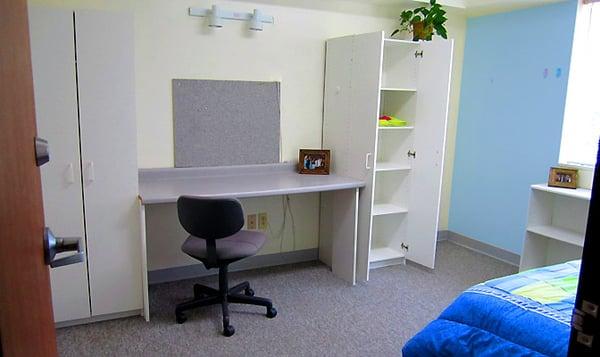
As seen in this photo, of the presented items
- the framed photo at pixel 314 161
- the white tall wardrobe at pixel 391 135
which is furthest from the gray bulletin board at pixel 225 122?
the white tall wardrobe at pixel 391 135

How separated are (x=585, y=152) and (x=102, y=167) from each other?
350cm

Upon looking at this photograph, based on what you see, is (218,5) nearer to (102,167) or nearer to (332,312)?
(102,167)

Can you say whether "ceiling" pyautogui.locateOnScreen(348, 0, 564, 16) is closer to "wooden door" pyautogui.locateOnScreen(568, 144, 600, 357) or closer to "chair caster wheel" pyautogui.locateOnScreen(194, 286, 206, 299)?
"chair caster wheel" pyautogui.locateOnScreen(194, 286, 206, 299)

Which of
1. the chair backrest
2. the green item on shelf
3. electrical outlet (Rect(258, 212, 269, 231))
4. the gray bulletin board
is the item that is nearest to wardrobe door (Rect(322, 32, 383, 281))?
the green item on shelf

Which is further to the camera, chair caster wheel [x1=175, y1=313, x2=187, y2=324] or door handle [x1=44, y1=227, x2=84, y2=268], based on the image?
chair caster wheel [x1=175, y1=313, x2=187, y2=324]

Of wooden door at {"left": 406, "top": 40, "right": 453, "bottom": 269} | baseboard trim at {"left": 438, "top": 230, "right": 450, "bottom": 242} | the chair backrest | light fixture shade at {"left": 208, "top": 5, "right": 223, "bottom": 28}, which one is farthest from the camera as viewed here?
baseboard trim at {"left": 438, "top": 230, "right": 450, "bottom": 242}

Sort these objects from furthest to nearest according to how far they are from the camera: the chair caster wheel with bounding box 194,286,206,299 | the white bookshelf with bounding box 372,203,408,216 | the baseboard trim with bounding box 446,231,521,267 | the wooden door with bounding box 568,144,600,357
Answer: the baseboard trim with bounding box 446,231,521,267 < the white bookshelf with bounding box 372,203,408,216 < the chair caster wheel with bounding box 194,286,206,299 < the wooden door with bounding box 568,144,600,357

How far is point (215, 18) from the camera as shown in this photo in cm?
317

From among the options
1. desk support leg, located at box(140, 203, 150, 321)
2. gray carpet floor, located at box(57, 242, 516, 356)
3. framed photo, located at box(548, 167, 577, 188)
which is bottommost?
gray carpet floor, located at box(57, 242, 516, 356)

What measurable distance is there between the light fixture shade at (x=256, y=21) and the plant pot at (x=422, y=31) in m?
1.25

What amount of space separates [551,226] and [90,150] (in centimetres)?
340

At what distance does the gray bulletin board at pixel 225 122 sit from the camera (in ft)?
10.7

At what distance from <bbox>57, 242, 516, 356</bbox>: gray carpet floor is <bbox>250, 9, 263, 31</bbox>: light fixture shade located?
6.38ft

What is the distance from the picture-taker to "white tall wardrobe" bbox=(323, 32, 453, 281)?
3.30 metres
